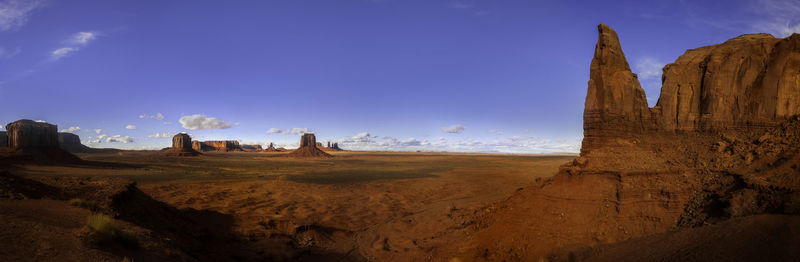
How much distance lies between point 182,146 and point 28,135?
1500 inches

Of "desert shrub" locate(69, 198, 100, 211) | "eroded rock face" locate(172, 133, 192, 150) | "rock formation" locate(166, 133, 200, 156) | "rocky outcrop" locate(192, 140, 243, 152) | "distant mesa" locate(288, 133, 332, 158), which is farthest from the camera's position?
"rocky outcrop" locate(192, 140, 243, 152)

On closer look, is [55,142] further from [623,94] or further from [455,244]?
[623,94]

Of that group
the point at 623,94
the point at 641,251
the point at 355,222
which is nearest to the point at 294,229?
the point at 355,222

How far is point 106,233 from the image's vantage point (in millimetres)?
4727

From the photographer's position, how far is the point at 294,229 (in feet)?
33.2

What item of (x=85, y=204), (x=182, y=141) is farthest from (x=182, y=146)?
(x=85, y=204)

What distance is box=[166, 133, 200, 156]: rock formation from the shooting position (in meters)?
64.4

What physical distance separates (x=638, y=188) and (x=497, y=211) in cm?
378

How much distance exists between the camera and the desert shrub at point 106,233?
4.68 meters

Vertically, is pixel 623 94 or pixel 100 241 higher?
pixel 623 94

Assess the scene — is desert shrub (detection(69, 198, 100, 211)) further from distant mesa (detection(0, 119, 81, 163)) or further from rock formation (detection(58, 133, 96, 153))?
rock formation (detection(58, 133, 96, 153))

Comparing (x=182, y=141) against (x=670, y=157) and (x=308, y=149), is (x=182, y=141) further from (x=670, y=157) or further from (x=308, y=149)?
(x=670, y=157)

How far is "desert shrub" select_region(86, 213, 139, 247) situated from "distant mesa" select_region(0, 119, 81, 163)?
37209 millimetres

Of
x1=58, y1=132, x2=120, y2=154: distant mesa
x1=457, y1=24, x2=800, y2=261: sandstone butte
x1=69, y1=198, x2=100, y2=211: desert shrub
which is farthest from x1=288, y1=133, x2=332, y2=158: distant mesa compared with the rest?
x1=457, y1=24, x2=800, y2=261: sandstone butte
